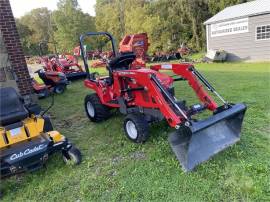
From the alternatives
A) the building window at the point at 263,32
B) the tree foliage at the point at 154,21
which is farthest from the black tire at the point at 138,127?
the tree foliage at the point at 154,21

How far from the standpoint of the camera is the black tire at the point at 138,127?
13.1 ft

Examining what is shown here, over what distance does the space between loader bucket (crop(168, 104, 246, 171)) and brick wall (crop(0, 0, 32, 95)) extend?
432 cm

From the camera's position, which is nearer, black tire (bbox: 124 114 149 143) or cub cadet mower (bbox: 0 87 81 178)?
cub cadet mower (bbox: 0 87 81 178)

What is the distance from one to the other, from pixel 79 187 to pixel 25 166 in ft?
2.20

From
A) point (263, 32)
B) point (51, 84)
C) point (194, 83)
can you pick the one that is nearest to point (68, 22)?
point (263, 32)

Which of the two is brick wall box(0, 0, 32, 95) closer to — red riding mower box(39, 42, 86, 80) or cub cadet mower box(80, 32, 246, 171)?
cub cadet mower box(80, 32, 246, 171)

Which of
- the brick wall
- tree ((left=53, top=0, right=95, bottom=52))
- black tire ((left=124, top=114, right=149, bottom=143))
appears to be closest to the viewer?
black tire ((left=124, top=114, right=149, bottom=143))

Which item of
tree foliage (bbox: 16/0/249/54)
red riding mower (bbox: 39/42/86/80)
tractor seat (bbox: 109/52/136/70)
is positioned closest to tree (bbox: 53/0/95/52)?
tree foliage (bbox: 16/0/249/54)

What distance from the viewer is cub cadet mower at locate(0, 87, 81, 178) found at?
3.16m

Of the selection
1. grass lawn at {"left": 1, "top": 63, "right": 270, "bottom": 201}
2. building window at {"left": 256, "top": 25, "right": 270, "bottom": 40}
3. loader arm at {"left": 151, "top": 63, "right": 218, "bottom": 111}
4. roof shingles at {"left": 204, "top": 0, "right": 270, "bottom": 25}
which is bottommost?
grass lawn at {"left": 1, "top": 63, "right": 270, "bottom": 201}

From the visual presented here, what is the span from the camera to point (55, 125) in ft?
18.0

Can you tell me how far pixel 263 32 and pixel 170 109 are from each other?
12441 millimetres

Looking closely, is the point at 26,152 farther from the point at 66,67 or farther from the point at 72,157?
the point at 66,67

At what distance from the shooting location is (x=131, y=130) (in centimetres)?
428
